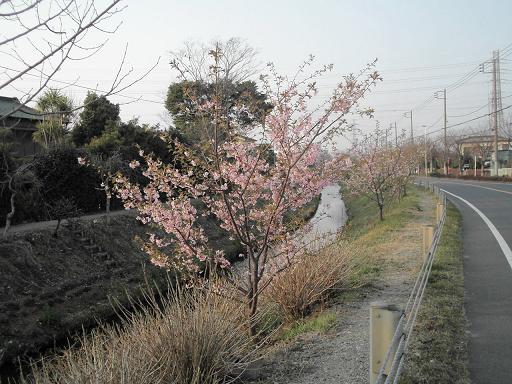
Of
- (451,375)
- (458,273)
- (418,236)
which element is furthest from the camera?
(418,236)

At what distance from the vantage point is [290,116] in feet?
26.4

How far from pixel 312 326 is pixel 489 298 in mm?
2903

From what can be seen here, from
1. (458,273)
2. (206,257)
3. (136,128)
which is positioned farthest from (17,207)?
(458,273)

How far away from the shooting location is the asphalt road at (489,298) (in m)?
5.71

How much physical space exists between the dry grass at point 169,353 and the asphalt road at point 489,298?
8.64 feet

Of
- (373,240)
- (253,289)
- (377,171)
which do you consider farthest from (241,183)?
(377,171)

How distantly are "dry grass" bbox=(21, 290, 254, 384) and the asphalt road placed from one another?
8.64ft

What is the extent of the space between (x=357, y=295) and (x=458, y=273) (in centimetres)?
230

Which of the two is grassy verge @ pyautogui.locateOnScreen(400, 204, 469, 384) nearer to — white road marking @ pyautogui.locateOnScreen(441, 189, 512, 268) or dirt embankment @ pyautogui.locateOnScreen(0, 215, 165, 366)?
white road marking @ pyautogui.locateOnScreen(441, 189, 512, 268)

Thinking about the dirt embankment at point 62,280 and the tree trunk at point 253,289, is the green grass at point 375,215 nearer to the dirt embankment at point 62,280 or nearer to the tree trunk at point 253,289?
the tree trunk at point 253,289

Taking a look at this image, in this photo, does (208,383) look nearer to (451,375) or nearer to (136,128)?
(451,375)

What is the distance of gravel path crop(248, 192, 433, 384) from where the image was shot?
591 centimetres

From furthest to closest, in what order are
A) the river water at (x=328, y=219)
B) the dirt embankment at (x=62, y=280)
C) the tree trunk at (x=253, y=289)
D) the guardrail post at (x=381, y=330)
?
the dirt embankment at (x=62, y=280) < the river water at (x=328, y=219) < the tree trunk at (x=253, y=289) < the guardrail post at (x=381, y=330)

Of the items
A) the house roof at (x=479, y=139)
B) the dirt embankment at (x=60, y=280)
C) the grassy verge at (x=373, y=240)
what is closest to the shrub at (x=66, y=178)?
the dirt embankment at (x=60, y=280)
